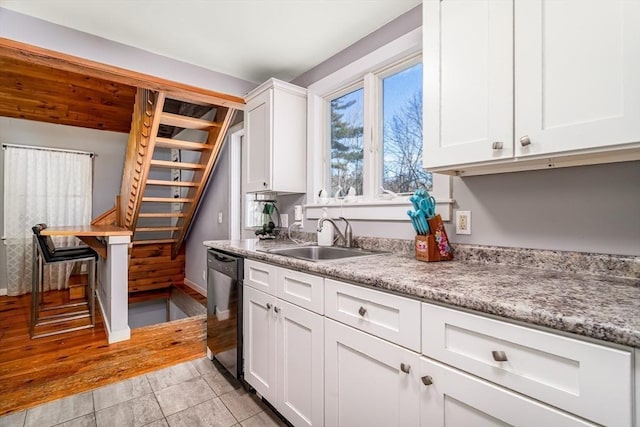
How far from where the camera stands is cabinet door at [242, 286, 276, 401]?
1.66 meters

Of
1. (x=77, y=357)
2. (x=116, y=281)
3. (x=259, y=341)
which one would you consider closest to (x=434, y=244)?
(x=259, y=341)

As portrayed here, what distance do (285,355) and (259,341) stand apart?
270 mm

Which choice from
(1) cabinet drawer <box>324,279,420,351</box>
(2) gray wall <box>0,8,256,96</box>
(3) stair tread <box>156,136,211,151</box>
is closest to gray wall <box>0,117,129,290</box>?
(3) stair tread <box>156,136,211,151</box>

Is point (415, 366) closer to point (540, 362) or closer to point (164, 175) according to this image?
point (540, 362)

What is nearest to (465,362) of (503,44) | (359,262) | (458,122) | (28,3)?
(359,262)

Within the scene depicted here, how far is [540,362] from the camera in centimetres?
73

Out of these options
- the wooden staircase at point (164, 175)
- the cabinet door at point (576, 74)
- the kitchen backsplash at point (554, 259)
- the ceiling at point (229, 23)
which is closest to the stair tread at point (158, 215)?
the wooden staircase at point (164, 175)

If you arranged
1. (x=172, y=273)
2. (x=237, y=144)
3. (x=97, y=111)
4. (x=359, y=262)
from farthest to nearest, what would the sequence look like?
(x=172, y=273) < (x=97, y=111) < (x=237, y=144) < (x=359, y=262)

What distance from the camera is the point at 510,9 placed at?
3.57 ft

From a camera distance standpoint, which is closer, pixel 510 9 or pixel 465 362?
pixel 465 362

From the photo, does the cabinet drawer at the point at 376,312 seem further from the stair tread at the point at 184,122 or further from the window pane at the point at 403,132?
the stair tread at the point at 184,122

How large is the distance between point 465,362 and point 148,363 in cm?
236

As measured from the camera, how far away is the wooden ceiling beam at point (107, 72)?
190 cm

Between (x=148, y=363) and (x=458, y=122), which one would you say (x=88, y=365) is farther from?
(x=458, y=122)
